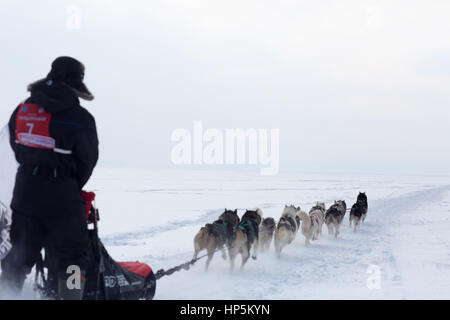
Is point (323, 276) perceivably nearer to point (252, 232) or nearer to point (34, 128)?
point (252, 232)

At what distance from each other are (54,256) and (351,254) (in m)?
5.52

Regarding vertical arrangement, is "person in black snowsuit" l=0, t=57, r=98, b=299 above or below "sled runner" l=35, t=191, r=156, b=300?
above

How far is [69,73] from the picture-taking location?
254 cm

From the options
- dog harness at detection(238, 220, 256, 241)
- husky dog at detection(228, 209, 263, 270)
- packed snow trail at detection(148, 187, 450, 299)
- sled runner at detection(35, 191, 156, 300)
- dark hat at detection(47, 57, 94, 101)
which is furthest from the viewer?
dog harness at detection(238, 220, 256, 241)

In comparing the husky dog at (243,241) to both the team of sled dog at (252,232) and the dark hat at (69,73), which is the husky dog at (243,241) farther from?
the dark hat at (69,73)

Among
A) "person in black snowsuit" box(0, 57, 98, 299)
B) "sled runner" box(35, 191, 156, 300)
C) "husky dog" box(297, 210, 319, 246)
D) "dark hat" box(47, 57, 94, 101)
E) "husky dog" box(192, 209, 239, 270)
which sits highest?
"dark hat" box(47, 57, 94, 101)

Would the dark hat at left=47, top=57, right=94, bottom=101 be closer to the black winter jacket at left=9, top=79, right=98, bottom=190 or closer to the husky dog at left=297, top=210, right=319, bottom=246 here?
the black winter jacket at left=9, top=79, right=98, bottom=190

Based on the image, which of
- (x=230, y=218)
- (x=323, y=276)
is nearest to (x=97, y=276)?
(x=323, y=276)

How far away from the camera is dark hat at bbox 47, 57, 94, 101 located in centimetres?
252

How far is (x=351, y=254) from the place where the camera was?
6934 millimetres

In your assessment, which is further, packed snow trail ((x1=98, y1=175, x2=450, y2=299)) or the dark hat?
packed snow trail ((x1=98, y1=175, x2=450, y2=299))

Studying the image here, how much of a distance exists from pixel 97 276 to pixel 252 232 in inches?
131

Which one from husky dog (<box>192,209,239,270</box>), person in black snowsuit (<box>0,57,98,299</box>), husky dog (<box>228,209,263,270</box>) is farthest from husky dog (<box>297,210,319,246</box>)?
person in black snowsuit (<box>0,57,98,299</box>)

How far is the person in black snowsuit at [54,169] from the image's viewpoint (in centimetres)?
236
